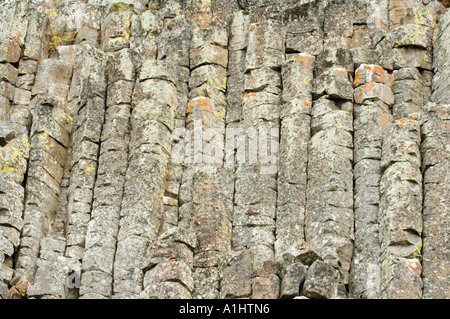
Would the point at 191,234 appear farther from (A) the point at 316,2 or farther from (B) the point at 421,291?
(A) the point at 316,2

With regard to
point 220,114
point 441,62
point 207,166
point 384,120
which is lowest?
point 207,166

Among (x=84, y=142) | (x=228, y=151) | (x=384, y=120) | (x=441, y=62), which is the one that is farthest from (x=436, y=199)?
(x=84, y=142)

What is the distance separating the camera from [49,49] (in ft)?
119

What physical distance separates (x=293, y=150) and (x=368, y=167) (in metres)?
1.97

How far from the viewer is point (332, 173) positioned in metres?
30.2

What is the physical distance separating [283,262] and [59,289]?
5320 millimetres

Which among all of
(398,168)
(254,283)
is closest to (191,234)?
(254,283)

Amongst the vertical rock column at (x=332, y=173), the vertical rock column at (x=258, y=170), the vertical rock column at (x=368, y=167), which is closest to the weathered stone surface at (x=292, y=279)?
the vertical rock column at (x=258, y=170)

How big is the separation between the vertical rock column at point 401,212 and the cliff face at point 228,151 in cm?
4

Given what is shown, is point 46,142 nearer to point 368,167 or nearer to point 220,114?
point 220,114

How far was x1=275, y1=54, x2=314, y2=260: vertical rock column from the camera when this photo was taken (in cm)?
3002

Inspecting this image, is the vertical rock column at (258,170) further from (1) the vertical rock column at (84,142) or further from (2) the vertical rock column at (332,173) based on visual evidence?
(1) the vertical rock column at (84,142)

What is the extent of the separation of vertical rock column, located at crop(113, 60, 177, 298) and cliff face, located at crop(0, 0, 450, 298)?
0.15 ft

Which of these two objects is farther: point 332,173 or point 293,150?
point 293,150
